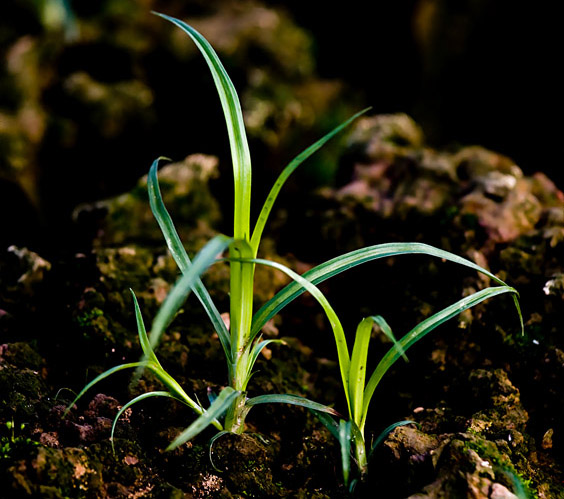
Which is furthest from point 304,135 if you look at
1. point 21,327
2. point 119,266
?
point 21,327

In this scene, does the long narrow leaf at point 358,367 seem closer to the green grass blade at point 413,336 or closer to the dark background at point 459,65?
the green grass blade at point 413,336

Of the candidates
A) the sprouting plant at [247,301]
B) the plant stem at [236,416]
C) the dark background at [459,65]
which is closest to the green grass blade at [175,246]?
the sprouting plant at [247,301]

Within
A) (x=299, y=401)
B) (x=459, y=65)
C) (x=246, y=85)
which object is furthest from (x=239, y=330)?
(x=459, y=65)

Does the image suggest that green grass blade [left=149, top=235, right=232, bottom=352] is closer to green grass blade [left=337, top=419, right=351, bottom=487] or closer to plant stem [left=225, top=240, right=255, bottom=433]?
plant stem [left=225, top=240, right=255, bottom=433]

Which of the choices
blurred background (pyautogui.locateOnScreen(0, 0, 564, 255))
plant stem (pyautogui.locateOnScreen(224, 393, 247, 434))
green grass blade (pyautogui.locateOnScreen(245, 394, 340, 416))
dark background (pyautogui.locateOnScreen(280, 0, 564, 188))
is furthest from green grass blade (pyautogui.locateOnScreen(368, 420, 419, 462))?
dark background (pyautogui.locateOnScreen(280, 0, 564, 188))

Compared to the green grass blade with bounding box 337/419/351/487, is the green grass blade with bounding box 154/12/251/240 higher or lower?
higher

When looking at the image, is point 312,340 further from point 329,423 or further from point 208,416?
point 208,416
